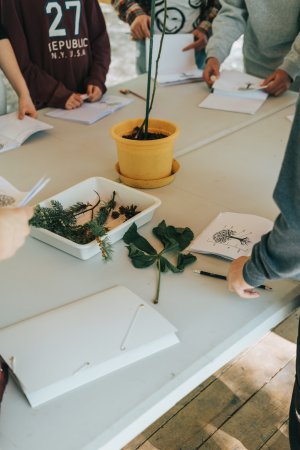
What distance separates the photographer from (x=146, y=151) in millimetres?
1182

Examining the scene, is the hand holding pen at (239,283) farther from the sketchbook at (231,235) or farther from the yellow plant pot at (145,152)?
the yellow plant pot at (145,152)

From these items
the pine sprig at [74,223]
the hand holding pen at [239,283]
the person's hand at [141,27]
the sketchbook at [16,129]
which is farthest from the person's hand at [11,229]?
the person's hand at [141,27]

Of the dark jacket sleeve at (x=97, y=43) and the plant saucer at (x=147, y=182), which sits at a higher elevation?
the dark jacket sleeve at (x=97, y=43)

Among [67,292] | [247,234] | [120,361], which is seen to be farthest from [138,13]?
[120,361]

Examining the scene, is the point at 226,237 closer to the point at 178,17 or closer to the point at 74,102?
the point at 74,102

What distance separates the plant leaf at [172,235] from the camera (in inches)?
39.5

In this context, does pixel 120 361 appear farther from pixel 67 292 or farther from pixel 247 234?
pixel 247 234

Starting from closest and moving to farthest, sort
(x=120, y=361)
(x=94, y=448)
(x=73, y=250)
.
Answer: (x=94, y=448)
(x=120, y=361)
(x=73, y=250)

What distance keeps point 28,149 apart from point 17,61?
1.80ft

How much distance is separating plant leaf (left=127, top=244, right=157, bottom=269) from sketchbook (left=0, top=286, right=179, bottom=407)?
0.10m

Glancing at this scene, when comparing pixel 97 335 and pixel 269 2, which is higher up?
pixel 269 2

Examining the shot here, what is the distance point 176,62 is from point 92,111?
2.00 feet

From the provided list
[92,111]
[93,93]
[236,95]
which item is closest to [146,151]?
[92,111]

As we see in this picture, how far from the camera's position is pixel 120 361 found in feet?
2.39
